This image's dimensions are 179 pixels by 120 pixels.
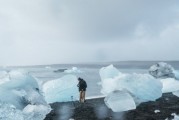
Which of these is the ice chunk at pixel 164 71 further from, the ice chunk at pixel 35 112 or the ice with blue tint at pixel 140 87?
the ice chunk at pixel 35 112

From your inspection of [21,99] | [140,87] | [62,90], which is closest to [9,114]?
[21,99]

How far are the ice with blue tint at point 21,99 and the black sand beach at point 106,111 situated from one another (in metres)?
1.30

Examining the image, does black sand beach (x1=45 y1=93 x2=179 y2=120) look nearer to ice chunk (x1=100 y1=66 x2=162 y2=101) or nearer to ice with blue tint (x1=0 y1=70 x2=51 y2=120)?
ice chunk (x1=100 y1=66 x2=162 y2=101)

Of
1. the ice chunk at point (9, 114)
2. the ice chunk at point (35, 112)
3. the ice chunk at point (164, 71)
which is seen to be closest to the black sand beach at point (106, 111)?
the ice chunk at point (35, 112)

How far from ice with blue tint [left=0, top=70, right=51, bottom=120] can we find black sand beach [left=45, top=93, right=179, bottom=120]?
1295mm

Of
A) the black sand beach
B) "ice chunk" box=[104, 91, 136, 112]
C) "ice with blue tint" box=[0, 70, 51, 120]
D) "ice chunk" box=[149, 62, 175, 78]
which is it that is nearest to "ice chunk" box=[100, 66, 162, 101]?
the black sand beach

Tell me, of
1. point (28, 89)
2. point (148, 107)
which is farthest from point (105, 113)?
point (28, 89)

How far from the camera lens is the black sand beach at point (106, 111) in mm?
18109

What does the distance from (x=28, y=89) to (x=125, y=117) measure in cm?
596

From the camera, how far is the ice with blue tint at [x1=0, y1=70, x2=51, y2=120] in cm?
1497

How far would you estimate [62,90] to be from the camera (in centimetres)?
2508

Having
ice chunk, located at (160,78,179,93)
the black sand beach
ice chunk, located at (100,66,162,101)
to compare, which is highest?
ice chunk, located at (100,66,162,101)

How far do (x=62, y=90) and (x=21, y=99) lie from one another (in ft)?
23.4

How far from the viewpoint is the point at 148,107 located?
2095 centimetres
